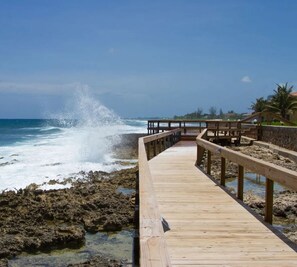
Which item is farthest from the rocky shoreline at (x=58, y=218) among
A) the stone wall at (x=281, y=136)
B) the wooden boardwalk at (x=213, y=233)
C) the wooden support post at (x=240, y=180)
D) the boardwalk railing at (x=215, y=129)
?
the stone wall at (x=281, y=136)

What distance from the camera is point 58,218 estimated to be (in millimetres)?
9766

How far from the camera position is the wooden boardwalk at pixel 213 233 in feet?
13.7

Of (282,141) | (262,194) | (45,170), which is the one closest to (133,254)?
(262,194)

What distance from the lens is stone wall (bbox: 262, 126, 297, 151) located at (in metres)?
24.6

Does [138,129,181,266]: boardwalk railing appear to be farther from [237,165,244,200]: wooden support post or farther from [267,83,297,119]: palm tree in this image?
[267,83,297,119]: palm tree

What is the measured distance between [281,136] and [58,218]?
1951 centimetres

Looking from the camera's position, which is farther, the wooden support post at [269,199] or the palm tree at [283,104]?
the palm tree at [283,104]

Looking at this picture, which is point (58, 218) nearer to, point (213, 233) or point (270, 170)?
point (213, 233)

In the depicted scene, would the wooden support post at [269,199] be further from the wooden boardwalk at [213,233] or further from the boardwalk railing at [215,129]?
the boardwalk railing at [215,129]

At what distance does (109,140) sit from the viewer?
112 feet

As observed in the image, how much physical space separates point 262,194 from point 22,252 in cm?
736

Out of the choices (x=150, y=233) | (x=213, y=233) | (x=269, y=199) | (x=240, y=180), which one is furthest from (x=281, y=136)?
(x=150, y=233)

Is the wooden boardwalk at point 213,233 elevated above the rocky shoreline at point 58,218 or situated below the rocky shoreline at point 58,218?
above

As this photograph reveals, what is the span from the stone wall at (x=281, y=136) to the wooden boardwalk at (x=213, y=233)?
17685 mm
